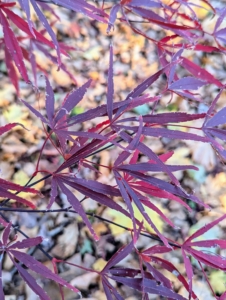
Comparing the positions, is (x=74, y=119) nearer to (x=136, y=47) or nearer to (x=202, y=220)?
(x=202, y=220)

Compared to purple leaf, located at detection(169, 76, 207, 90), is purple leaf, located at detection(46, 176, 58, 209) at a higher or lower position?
lower

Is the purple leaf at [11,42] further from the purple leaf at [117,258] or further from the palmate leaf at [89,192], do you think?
the purple leaf at [117,258]

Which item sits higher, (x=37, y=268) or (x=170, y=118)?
(x=170, y=118)

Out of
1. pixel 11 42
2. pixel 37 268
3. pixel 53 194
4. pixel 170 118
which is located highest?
pixel 11 42

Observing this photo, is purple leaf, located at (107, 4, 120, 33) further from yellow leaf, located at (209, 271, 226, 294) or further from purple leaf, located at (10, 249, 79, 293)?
yellow leaf, located at (209, 271, 226, 294)

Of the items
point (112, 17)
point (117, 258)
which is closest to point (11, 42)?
point (112, 17)

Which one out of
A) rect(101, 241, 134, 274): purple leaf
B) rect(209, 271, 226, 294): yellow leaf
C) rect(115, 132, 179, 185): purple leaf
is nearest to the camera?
rect(115, 132, 179, 185): purple leaf

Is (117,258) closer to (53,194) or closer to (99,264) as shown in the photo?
(53,194)

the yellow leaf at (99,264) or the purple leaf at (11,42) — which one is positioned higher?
→ the purple leaf at (11,42)

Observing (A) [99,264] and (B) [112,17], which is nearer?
(B) [112,17]

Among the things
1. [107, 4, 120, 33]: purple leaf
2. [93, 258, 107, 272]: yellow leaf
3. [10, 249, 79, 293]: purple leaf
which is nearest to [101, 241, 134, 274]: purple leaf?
[10, 249, 79, 293]: purple leaf

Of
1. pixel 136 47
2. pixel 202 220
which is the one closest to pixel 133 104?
pixel 202 220

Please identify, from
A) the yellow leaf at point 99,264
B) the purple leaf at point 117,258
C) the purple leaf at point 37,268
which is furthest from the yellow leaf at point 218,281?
the purple leaf at point 37,268
